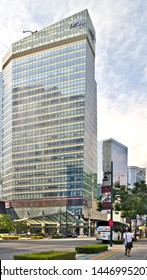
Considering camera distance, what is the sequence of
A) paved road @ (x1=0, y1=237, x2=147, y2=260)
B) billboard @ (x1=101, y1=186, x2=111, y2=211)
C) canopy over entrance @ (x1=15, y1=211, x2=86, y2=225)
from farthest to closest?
canopy over entrance @ (x1=15, y1=211, x2=86, y2=225)
billboard @ (x1=101, y1=186, x2=111, y2=211)
paved road @ (x1=0, y1=237, x2=147, y2=260)

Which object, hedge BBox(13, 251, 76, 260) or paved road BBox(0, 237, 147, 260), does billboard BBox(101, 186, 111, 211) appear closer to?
paved road BBox(0, 237, 147, 260)

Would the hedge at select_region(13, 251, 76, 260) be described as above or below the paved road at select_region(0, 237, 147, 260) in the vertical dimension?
above

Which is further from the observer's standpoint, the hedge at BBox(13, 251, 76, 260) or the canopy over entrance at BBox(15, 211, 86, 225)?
the canopy over entrance at BBox(15, 211, 86, 225)

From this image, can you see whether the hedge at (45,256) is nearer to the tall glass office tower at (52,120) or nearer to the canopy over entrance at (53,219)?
the canopy over entrance at (53,219)

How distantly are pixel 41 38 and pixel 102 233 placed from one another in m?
146

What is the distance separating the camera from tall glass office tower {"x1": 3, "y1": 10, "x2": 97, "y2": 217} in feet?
557

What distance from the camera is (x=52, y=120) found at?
17788 cm

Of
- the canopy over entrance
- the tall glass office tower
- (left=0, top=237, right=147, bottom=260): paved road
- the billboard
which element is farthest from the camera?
the tall glass office tower

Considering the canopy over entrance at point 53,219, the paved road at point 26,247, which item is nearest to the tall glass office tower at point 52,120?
the canopy over entrance at point 53,219

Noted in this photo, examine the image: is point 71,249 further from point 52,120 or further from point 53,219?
point 52,120

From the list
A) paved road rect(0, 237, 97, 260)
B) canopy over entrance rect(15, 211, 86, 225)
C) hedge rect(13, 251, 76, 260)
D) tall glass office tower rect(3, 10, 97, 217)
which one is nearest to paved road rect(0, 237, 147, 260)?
paved road rect(0, 237, 97, 260)

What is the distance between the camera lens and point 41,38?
191m

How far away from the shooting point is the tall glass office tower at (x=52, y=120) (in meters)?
170

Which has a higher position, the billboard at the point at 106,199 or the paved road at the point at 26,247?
the billboard at the point at 106,199
